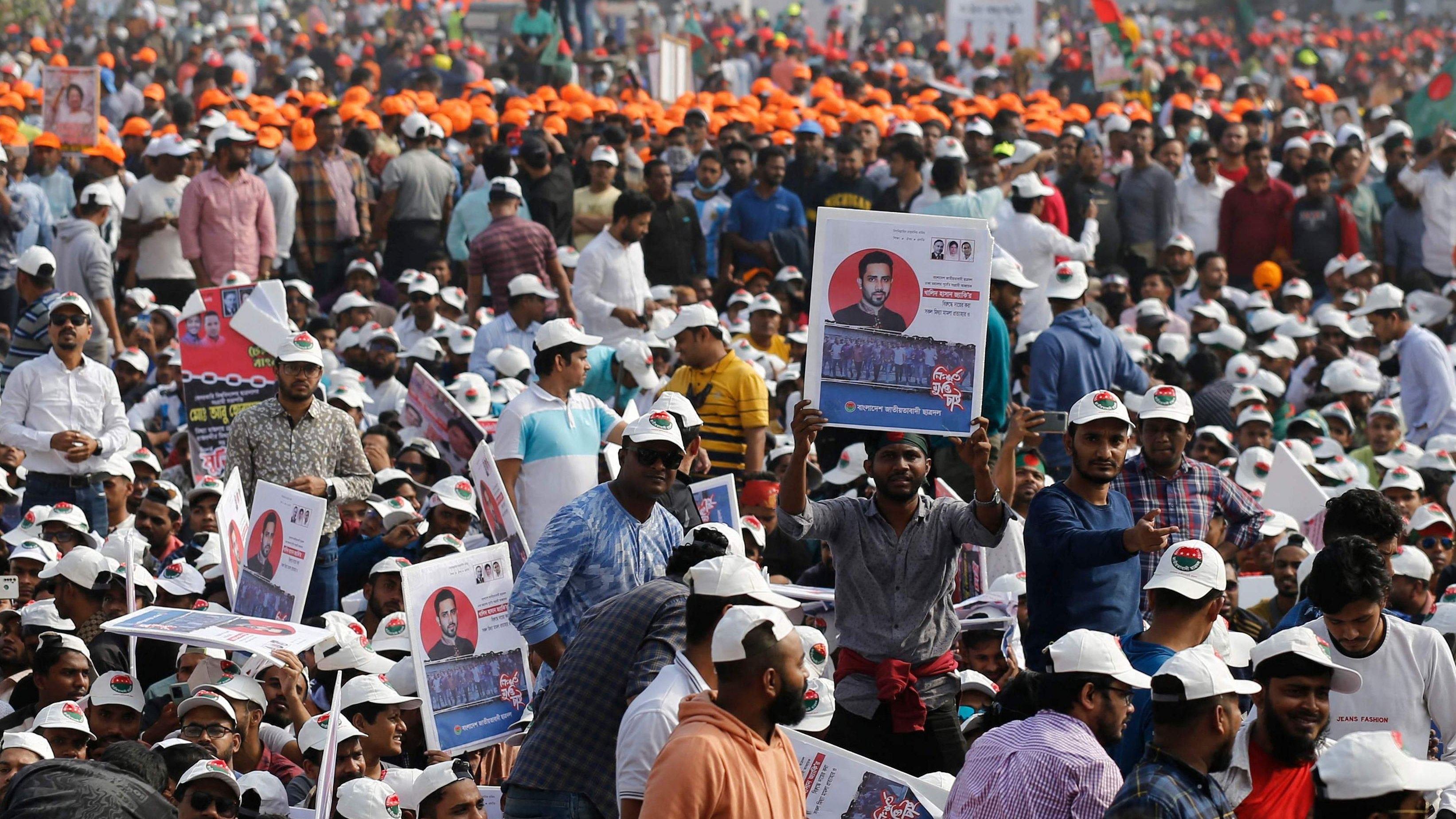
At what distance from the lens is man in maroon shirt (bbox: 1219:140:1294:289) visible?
1739 centimetres

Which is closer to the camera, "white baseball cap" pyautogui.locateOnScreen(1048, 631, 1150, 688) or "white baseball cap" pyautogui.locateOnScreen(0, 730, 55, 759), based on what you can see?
"white baseball cap" pyautogui.locateOnScreen(1048, 631, 1150, 688)

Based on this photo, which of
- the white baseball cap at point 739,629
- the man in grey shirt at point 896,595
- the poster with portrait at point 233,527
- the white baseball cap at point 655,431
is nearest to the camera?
the white baseball cap at point 739,629

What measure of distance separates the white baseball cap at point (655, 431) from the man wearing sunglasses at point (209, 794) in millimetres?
2032

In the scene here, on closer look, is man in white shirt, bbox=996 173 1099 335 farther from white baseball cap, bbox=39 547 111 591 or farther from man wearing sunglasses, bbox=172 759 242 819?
man wearing sunglasses, bbox=172 759 242 819

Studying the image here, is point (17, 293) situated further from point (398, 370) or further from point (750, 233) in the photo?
point (750, 233)

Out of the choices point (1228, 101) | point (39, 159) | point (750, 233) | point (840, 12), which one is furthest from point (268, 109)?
point (840, 12)

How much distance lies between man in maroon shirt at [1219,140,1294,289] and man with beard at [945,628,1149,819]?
12.3 m

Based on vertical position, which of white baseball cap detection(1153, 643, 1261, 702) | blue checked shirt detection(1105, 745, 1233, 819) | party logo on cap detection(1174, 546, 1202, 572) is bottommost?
blue checked shirt detection(1105, 745, 1233, 819)

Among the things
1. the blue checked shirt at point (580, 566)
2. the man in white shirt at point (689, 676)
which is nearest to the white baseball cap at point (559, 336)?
the blue checked shirt at point (580, 566)

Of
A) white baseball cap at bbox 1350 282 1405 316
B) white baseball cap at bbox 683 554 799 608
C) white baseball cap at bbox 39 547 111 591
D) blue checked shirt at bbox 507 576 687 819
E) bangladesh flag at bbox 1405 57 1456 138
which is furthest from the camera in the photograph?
bangladesh flag at bbox 1405 57 1456 138

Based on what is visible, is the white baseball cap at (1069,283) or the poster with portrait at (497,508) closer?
the poster with portrait at (497,508)

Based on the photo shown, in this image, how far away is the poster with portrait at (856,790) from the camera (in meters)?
6.30

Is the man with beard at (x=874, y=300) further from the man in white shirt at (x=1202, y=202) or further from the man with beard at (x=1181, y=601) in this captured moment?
the man in white shirt at (x=1202, y=202)

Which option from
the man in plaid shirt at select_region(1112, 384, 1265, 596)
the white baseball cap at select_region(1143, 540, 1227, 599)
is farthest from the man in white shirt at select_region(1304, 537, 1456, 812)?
the man in plaid shirt at select_region(1112, 384, 1265, 596)
